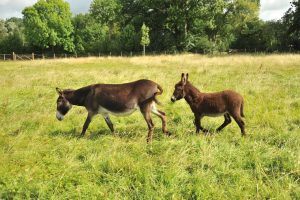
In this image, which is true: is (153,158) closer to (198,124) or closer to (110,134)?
Answer: (198,124)

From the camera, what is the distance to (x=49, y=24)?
6050cm

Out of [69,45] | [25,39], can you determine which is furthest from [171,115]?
[25,39]

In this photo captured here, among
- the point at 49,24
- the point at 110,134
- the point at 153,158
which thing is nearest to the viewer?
the point at 153,158

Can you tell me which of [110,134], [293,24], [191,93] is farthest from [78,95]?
[293,24]

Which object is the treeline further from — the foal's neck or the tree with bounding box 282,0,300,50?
the foal's neck

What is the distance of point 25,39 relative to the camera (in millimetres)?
62500

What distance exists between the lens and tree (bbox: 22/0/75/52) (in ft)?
190

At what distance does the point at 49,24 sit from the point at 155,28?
24.1 m

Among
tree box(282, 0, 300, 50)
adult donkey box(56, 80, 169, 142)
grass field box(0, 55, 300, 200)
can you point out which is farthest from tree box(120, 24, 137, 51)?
adult donkey box(56, 80, 169, 142)

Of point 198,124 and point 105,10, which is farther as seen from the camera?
point 105,10

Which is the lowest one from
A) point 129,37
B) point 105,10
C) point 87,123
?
point 87,123

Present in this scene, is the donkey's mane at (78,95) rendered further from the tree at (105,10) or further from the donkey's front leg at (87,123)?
the tree at (105,10)

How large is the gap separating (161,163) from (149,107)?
1.97 metres

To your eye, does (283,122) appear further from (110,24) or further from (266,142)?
(110,24)
